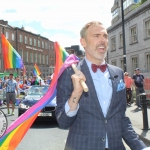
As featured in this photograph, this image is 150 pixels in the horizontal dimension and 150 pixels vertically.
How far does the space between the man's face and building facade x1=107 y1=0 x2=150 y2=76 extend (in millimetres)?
16456

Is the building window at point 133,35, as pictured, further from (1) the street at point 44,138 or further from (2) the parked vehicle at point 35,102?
(1) the street at point 44,138

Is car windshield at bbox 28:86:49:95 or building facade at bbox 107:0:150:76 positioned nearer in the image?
car windshield at bbox 28:86:49:95

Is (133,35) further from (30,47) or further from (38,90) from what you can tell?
(30,47)

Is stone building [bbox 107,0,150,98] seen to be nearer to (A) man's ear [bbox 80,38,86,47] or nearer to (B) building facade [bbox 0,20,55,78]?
(A) man's ear [bbox 80,38,86,47]

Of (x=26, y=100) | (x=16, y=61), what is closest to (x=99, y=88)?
(x=26, y=100)

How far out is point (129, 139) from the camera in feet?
7.13

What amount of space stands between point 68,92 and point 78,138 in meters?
0.37

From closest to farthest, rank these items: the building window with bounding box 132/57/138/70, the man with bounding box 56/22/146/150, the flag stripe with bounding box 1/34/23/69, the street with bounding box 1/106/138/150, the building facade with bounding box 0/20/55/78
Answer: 1. the man with bounding box 56/22/146/150
2. the street with bounding box 1/106/138/150
3. the flag stripe with bounding box 1/34/23/69
4. the building window with bounding box 132/57/138/70
5. the building facade with bounding box 0/20/55/78

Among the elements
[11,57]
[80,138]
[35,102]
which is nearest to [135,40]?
[11,57]

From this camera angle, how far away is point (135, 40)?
22.8 metres

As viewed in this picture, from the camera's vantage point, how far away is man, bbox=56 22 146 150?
1.97 m

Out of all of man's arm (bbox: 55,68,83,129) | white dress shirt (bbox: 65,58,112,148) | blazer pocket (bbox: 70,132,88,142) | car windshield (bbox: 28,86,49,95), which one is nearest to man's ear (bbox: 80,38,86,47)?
white dress shirt (bbox: 65,58,112,148)

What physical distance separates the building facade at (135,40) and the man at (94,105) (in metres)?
16.4

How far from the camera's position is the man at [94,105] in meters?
1.97
